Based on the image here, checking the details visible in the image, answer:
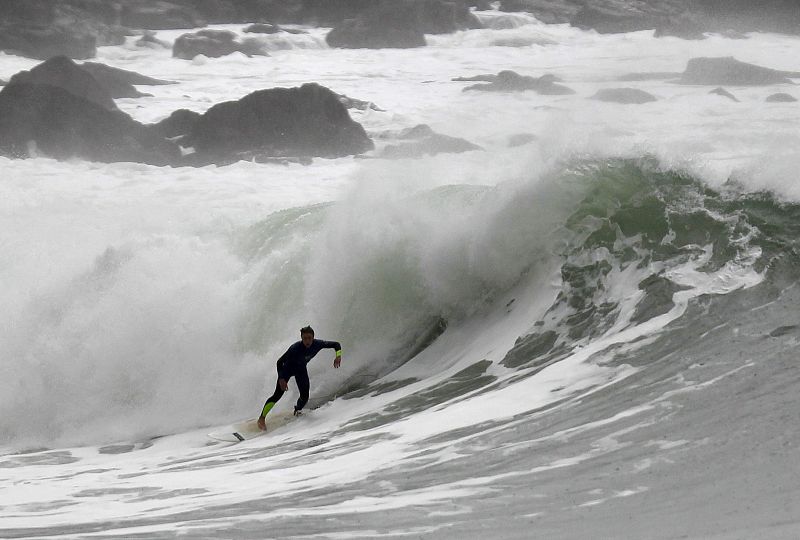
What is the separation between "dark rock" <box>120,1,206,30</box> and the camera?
169 ft

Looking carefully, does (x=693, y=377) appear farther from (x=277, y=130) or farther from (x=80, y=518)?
(x=277, y=130)

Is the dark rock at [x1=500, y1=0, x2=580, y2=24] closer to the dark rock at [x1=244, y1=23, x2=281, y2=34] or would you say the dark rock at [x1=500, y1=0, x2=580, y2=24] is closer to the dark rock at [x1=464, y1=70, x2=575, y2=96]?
the dark rock at [x1=244, y1=23, x2=281, y2=34]

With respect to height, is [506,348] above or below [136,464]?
above

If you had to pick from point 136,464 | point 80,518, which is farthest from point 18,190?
point 80,518

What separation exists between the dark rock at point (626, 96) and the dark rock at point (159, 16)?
2402 cm

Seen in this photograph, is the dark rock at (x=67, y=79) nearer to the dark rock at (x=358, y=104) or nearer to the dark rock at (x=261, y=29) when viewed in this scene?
the dark rock at (x=358, y=104)

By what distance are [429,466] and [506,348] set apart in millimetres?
3078

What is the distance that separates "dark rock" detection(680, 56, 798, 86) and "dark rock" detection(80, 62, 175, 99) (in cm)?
2108

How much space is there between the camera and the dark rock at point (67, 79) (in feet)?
103

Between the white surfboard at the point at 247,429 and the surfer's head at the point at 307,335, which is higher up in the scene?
the surfer's head at the point at 307,335

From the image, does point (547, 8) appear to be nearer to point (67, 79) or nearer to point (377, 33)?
point (377, 33)

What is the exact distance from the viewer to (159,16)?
51875 millimetres

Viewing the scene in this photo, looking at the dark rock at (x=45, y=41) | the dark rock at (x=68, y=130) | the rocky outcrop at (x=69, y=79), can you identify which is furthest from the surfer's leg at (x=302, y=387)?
the dark rock at (x=45, y=41)

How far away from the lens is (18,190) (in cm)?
2405
